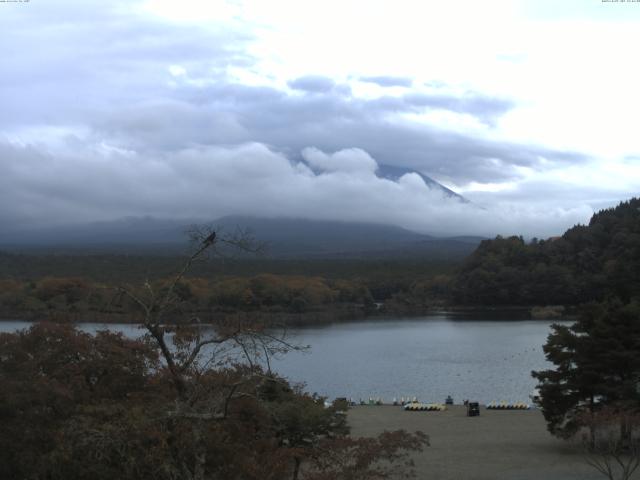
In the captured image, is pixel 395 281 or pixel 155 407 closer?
pixel 155 407

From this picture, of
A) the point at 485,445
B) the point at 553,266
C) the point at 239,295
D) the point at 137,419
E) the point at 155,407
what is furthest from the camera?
the point at 553,266

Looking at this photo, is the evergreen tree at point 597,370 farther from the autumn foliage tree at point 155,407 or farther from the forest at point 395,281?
the forest at point 395,281

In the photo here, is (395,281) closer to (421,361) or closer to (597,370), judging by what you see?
(421,361)

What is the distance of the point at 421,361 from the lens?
1441 inches

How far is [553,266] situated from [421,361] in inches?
1702

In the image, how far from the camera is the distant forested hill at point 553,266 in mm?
72812

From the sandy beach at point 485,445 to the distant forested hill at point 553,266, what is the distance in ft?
166

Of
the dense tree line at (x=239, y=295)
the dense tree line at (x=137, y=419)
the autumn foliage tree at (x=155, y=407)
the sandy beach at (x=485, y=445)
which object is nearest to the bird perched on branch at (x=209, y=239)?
the autumn foliage tree at (x=155, y=407)

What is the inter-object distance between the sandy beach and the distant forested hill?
166 ft

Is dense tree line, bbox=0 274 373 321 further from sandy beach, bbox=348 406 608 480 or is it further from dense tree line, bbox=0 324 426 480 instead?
dense tree line, bbox=0 324 426 480

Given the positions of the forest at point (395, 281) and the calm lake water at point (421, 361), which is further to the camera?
the forest at point (395, 281)

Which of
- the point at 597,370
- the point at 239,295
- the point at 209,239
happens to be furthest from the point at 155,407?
the point at 239,295

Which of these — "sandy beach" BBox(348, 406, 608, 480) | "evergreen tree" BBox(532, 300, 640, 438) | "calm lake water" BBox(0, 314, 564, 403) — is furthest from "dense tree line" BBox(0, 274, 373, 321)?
"evergreen tree" BBox(532, 300, 640, 438)

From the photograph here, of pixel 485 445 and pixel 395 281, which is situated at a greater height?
pixel 395 281
